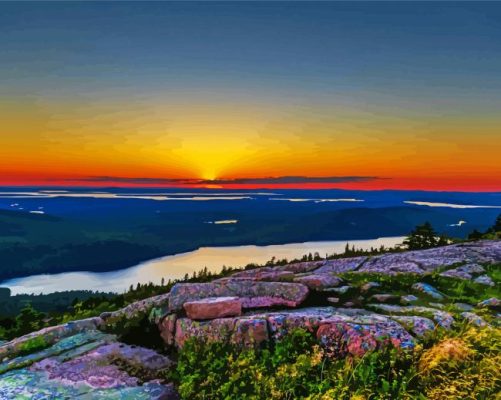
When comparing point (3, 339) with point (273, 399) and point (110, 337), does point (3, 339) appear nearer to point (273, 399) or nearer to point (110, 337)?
point (110, 337)

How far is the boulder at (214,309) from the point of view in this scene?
26.4 feet

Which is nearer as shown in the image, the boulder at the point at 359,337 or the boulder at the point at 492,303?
the boulder at the point at 359,337

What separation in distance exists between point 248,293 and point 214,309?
1.14 meters

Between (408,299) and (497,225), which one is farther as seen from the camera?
(497,225)

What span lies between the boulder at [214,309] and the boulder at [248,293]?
0.32 m

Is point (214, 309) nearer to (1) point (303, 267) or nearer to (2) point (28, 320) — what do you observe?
(1) point (303, 267)

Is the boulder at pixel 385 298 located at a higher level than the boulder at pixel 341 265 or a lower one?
higher

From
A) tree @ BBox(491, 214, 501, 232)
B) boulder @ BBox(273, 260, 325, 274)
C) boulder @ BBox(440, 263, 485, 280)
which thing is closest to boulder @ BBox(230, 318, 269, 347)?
boulder @ BBox(440, 263, 485, 280)

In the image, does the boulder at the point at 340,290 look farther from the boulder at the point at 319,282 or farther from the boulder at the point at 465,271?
the boulder at the point at 465,271

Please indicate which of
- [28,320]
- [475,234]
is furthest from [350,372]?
[475,234]

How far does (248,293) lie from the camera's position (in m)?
9.02

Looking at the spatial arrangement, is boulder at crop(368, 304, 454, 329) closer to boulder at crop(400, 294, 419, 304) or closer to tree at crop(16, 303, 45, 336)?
boulder at crop(400, 294, 419, 304)

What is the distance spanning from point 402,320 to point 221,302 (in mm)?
3407

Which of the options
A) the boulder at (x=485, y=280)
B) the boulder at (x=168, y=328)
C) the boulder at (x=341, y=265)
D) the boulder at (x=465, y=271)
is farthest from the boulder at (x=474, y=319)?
the boulder at (x=341, y=265)
